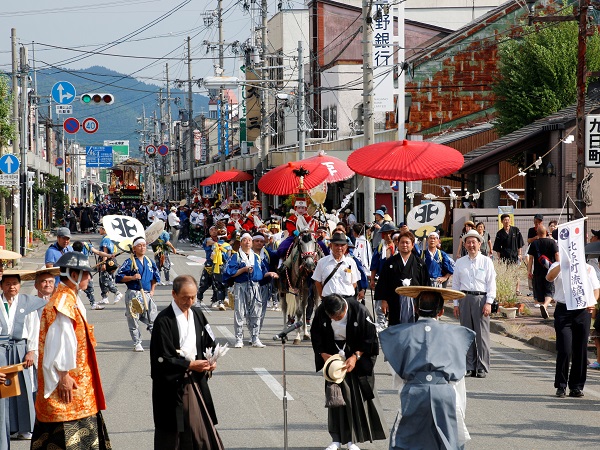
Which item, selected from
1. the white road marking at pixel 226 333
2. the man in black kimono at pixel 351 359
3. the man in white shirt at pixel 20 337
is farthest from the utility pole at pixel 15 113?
the man in black kimono at pixel 351 359

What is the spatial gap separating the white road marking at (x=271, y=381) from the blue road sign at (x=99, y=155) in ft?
227

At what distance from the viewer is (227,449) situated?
28.4 ft

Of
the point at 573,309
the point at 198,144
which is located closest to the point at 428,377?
the point at 573,309

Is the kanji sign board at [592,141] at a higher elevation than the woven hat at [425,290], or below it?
higher

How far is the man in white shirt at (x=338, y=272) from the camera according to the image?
11.4m

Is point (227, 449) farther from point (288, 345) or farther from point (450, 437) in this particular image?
point (288, 345)

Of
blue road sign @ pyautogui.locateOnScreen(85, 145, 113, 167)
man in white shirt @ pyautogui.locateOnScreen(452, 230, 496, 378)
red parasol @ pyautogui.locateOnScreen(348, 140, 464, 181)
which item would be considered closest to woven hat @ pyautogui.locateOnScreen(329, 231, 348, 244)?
man in white shirt @ pyautogui.locateOnScreen(452, 230, 496, 378)

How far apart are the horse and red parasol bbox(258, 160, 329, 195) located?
5314 millimetres

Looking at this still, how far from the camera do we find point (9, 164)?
95.3ft

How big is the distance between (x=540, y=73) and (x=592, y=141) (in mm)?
17427

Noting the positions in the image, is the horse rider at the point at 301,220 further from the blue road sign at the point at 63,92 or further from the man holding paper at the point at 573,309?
the blue road sign at the point at 63,92

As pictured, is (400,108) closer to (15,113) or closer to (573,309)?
(15,113)

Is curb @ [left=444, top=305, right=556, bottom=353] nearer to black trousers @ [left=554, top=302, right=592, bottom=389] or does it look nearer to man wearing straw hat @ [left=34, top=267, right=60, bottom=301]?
black trousers @ [left=554, top=302, right=592, bottom=389]

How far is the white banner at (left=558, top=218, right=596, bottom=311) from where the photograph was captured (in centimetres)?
1065
